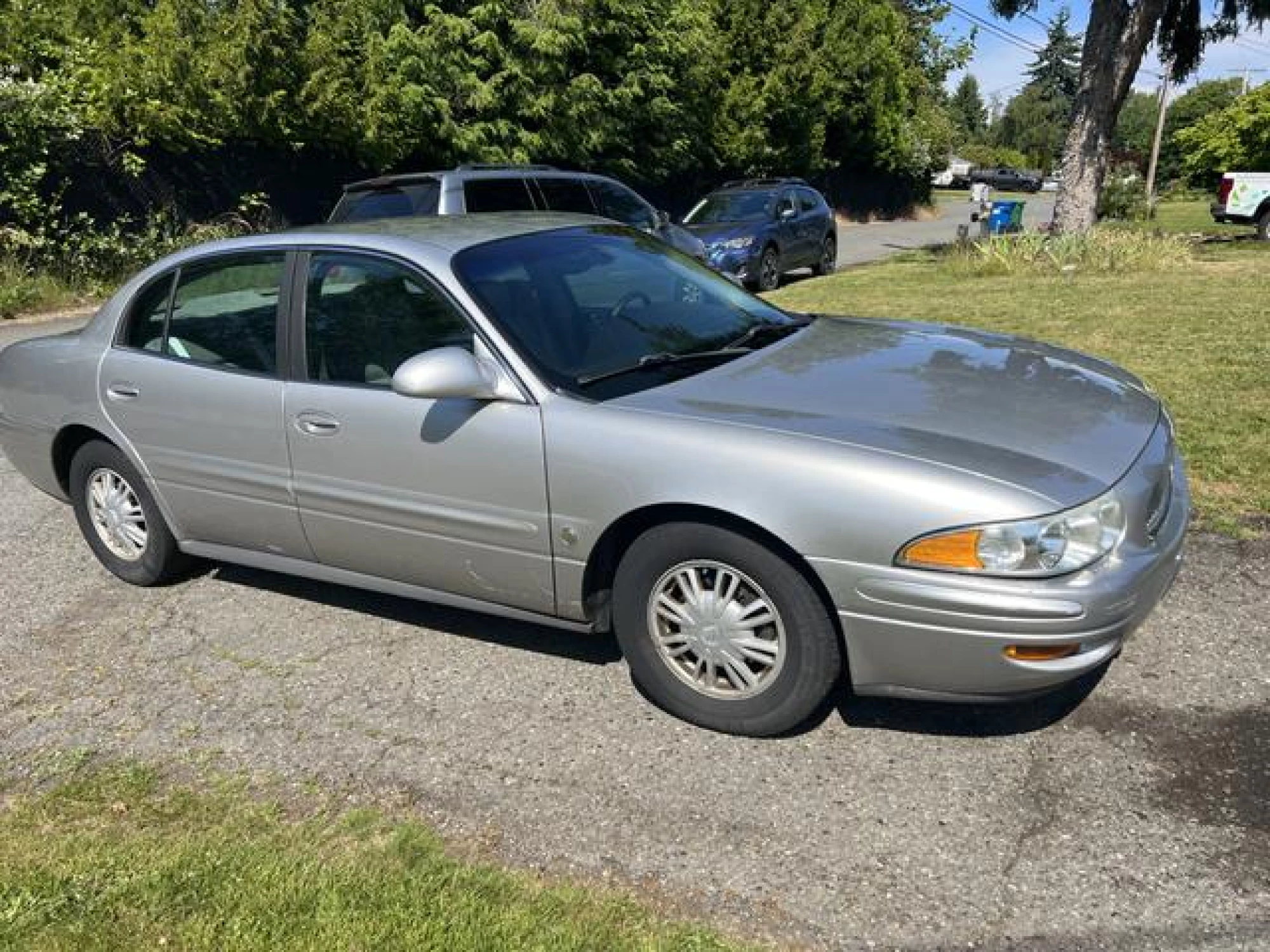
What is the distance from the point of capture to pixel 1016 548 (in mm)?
2752

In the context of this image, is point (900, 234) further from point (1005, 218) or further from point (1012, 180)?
point (1012, 180)

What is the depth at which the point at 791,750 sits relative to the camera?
10.5 feet

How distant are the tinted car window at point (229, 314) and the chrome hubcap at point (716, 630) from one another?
180 centimetres

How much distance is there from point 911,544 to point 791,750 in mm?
808

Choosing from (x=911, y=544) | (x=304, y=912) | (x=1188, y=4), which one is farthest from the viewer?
(x=1188, y=4)

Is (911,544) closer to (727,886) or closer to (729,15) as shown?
(727,886)

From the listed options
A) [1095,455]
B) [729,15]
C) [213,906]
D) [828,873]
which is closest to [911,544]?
[1095,455]

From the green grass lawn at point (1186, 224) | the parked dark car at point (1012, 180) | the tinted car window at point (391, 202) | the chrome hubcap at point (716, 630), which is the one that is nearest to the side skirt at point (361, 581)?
the chrome hubcap at point (716, 630)

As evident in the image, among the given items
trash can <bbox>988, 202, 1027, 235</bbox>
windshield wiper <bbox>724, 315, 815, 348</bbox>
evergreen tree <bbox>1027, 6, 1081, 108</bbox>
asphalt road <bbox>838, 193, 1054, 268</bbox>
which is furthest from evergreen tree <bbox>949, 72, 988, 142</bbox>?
windshield wiper <bbox>724, 315, 815, 348</bbox>

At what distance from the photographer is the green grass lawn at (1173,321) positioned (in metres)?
5.37

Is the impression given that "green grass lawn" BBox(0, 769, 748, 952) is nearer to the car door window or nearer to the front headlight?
the front headlight

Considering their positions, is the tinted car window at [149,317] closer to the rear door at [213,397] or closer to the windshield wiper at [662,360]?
the rear door at [213,397]

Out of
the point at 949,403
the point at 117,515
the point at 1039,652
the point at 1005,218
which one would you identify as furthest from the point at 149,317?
the point at 1005,218

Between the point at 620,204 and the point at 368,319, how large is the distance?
25.1ft
